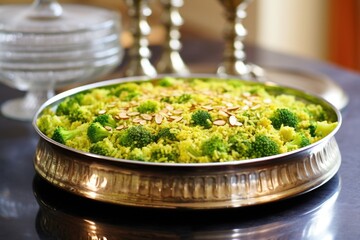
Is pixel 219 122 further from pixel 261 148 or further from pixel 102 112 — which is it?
pixel 102 112

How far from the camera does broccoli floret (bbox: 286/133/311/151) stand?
115 centimetres

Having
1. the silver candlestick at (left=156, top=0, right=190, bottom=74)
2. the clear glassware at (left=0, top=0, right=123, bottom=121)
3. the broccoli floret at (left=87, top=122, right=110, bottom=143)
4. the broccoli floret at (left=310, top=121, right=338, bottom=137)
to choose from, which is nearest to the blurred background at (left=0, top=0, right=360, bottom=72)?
the silver candlestick at (left=156, top=0, right=190, bottom=74)

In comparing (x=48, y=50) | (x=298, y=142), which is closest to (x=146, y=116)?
(x=298, y=142)

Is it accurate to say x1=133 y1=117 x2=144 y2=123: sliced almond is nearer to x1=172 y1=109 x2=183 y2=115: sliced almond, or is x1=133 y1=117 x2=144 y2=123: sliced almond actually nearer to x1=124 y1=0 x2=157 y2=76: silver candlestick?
x1=172 y1=109 x2=183 y2=115: sliced almond

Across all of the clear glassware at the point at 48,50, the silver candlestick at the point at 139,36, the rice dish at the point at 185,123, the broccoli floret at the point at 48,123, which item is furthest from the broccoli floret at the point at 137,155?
the silver candlestick at the point at 139,36

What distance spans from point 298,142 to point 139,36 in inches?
34.5

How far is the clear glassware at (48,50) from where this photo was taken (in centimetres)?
167

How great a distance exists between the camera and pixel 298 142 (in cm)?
117

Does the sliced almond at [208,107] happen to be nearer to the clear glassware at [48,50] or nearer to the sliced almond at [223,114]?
the sliced almond at [223,114]

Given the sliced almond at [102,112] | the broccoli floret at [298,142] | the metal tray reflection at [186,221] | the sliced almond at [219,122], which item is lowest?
the metal tray reflection at [186,221]

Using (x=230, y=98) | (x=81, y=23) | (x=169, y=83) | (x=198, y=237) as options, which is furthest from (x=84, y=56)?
(x=198, y=237)

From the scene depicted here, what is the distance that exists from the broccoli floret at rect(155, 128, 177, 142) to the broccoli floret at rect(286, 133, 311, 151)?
17 centimetres

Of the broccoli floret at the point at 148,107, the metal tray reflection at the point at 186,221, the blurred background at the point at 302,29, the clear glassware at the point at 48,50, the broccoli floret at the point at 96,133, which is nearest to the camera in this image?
the metal tray reflection at the point at 186,221

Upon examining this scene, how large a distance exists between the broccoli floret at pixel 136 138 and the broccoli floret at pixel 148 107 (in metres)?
0.12
